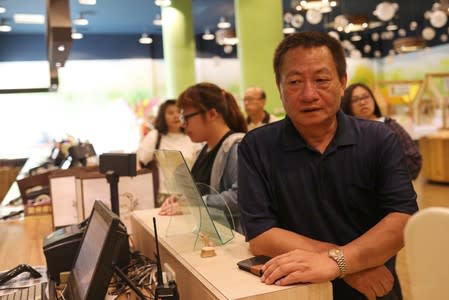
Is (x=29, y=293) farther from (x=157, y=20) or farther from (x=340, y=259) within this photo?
(x=157, y=20)

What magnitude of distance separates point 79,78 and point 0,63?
1.93 meters

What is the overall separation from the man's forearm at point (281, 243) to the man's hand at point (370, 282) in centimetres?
11

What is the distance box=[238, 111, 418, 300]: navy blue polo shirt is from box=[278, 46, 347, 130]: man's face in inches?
3.9

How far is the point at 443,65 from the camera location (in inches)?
606

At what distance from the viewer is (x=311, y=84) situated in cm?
141

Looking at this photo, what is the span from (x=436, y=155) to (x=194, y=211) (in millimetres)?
7943

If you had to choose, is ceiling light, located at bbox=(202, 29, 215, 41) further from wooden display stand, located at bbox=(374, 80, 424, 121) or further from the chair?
the chair

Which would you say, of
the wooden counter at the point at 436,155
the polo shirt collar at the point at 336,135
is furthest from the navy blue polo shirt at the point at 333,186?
the wooden counter at the point at 436,155

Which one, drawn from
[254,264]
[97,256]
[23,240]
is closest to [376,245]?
[254,264]

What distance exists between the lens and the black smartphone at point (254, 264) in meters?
1.28

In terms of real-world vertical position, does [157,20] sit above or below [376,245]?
above

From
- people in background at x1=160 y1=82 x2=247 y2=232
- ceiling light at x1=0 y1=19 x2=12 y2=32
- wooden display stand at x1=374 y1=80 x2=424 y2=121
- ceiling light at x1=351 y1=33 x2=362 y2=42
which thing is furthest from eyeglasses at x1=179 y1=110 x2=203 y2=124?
ceiling light at x1=351 y1=33 x2=362 y2=42

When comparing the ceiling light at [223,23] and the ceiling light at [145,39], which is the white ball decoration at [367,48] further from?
the ceiling light at [145,39]

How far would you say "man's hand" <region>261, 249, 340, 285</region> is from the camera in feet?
3.97
